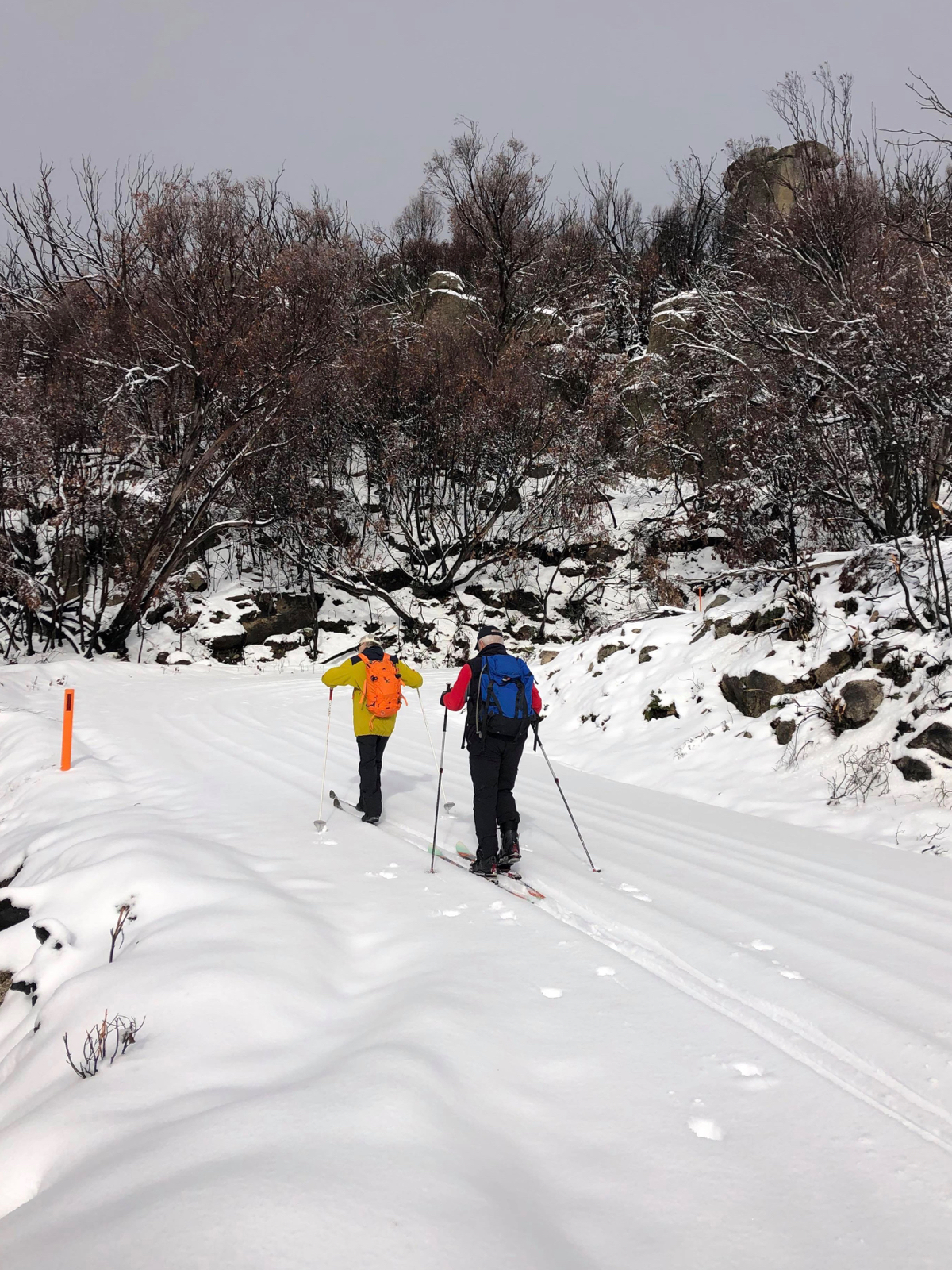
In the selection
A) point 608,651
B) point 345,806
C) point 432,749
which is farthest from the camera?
point 608,651

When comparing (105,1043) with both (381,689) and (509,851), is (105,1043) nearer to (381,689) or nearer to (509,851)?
(509,851)

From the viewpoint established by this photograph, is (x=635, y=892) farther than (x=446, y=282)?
No

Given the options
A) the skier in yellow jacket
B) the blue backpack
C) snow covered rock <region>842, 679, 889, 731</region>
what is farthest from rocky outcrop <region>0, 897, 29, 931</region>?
snow covered rock <region>842, 679, 889, 731</region>

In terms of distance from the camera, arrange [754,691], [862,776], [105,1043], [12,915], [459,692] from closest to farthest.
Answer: [105,1043] < [12,915] < [459,692] < [862,776] < [754,691]

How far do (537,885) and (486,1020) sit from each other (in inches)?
83.6

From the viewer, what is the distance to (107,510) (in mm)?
21812

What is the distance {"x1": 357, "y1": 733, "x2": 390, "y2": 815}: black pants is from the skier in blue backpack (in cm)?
152

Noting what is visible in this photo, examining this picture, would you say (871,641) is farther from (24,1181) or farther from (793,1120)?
(24,1181)

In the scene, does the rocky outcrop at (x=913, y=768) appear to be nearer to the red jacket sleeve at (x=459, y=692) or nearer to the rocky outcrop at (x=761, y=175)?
the red jacket sleeve at (x=459, y=692)

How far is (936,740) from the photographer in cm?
740

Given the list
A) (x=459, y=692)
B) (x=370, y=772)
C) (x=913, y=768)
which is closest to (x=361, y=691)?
(x=370, y=772)

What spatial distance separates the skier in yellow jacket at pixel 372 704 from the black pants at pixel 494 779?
1.54 m

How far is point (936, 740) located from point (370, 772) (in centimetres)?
595

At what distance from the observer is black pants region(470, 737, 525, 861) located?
5945mm
